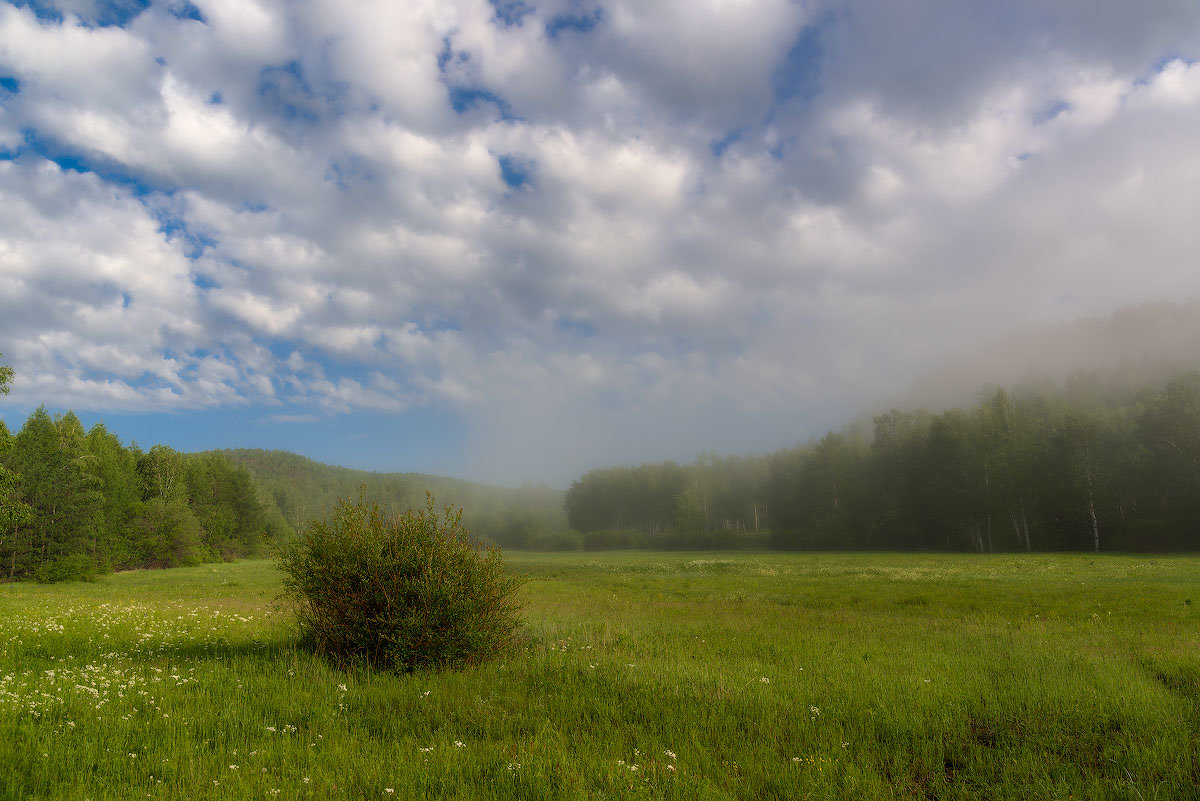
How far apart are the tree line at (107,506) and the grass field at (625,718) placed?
25.2 meters

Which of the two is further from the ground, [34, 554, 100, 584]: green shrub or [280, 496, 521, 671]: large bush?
[280, 496, 521, 671]: large bush

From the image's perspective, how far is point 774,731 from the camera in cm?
718

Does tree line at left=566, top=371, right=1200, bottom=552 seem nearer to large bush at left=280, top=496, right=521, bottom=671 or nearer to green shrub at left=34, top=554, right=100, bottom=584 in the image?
large bush at left=280, top=496, right=521, bottom=671

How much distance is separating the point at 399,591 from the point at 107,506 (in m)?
85.3

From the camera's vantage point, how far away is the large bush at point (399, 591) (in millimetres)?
10367

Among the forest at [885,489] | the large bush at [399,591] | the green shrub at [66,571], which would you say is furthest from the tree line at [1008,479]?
the green shrub at [66,571]

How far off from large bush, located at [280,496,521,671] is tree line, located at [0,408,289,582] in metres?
23.5

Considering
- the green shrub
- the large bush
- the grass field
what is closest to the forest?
the green shrub

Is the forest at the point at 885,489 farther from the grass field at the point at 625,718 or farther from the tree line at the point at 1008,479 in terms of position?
the grass field at the point at 625,718

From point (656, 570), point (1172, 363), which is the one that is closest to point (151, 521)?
point (656, 570)

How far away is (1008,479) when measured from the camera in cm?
6512

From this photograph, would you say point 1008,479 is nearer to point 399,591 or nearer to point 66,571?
point 399,591

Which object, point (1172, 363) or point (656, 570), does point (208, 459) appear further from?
point (1172, 363)

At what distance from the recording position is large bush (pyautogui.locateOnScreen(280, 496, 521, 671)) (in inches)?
408
